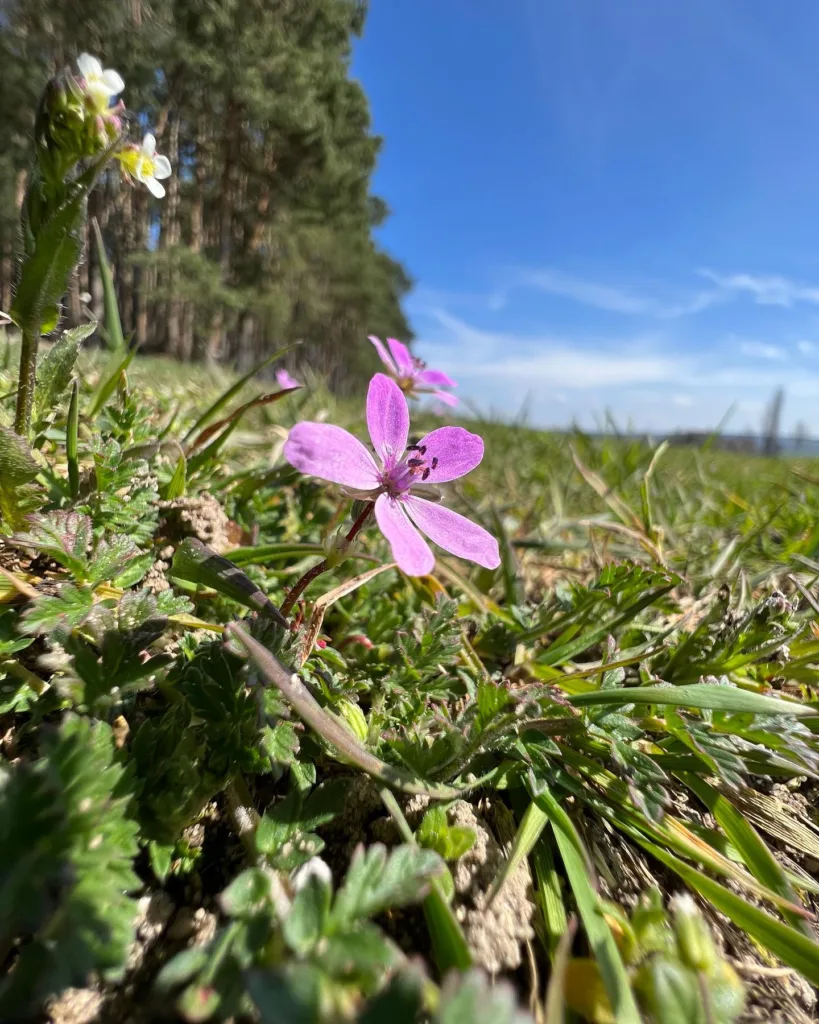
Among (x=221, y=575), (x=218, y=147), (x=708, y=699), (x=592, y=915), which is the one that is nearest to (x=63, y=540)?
(x=221, y=575)

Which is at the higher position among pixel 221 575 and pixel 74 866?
pixel 221 575

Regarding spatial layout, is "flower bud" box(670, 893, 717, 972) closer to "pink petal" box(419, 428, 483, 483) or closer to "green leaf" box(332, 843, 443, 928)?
"green leaf" box(332, 843, 443, 928)

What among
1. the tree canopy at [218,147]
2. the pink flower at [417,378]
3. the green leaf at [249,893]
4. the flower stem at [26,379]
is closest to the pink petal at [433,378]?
the pink flower at [417,378]

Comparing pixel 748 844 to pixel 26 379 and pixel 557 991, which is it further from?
pixel 26 379

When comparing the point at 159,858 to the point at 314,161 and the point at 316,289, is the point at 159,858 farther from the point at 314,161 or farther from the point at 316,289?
the point at 316,289

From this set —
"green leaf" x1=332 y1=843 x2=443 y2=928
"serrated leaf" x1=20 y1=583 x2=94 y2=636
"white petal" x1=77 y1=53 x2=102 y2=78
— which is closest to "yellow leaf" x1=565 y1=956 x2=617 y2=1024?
"green leaf" x1=332 y1=843 x2=443 y2=928

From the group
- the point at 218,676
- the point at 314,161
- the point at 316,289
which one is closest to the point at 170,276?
the point at 314,161
